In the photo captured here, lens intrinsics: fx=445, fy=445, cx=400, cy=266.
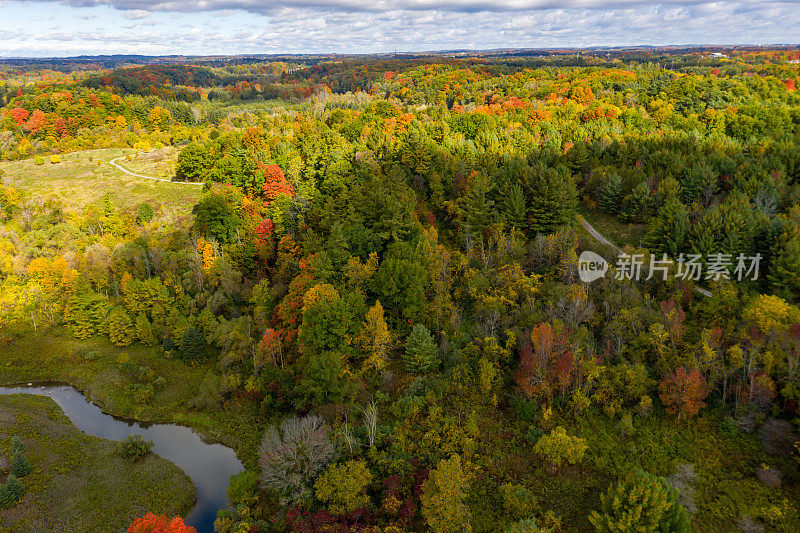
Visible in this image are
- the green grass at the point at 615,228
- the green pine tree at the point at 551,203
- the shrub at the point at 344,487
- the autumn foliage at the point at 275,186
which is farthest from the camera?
the autumn foliage at the point at 275,186

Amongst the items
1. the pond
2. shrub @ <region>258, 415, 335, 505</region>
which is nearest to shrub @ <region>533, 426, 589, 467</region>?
shrub @ <region>258, 415, 335, 505</region>

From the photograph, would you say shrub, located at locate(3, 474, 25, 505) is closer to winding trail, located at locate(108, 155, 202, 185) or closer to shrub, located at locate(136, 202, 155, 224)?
shrub, located at locate(136, 202, 155, 224)

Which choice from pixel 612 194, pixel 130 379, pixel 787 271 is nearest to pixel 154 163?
pixel 130 379

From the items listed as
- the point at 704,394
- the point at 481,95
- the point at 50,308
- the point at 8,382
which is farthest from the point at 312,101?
the point at 704,394

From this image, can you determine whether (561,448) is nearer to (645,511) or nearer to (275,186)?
(645,511)

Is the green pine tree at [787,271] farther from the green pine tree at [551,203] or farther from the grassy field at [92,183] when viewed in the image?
the grassy field at [92,183]

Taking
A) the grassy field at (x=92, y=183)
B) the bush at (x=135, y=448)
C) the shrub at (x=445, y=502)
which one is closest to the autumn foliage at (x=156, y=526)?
the bush at (x=135, y=448)

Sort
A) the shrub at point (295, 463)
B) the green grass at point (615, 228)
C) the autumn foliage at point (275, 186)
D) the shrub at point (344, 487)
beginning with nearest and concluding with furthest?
the shrub at point (344, 487), the shrub at point (295, 463), the green grass at point (615, 228), the autumn foliage at point (275, 186)
